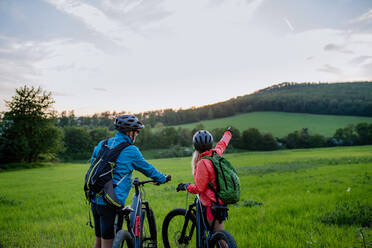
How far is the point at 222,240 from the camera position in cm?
311

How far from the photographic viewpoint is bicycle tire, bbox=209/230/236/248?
291cm

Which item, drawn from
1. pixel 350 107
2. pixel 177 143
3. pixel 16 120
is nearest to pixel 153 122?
pixel 177 143

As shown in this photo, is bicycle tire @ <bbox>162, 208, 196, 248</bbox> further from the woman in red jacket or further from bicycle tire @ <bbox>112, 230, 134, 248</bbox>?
bicycle tire @ <bbox>112, 230, 134, 248</bbox>

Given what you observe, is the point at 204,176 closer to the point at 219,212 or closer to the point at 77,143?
the point at 219,212

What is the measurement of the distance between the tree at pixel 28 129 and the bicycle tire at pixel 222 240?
46.9 meters

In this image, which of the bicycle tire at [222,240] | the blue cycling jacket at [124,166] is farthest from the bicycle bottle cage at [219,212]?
the blue cycling jacket at [124,166]

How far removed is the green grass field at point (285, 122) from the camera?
231 feet

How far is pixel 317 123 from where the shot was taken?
7644 cm

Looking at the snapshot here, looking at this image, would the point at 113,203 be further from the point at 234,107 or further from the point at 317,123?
the point at 234,107

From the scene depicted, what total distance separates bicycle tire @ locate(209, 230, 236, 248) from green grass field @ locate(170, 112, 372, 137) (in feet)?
227

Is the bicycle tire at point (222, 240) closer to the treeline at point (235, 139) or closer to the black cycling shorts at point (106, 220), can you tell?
the black cycling shorts at point (106, 220)

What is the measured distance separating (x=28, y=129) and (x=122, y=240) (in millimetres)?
49035

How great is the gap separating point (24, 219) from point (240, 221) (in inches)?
274

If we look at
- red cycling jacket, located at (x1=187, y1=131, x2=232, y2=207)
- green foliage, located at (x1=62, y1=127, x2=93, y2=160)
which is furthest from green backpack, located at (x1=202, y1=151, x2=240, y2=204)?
green foliage, located at (x1=62, y1=127, x2=93, y2=160)
